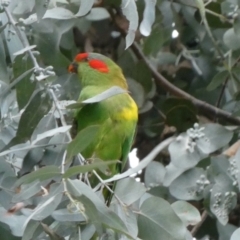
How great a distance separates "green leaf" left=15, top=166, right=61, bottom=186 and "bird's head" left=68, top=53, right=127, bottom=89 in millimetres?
808

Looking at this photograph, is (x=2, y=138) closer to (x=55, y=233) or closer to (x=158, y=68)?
(x=55, y=233)

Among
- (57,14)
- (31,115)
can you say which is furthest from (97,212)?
(57,14)

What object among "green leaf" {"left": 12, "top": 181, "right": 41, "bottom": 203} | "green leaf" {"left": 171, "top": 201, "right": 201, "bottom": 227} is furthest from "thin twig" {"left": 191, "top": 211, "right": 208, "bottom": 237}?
"green leaf" {"left": 12, "top": 181, "right": 41, "bottom": 203}

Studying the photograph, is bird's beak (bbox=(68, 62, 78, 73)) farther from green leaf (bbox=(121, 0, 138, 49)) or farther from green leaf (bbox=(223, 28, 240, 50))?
green leaf (bbox=(121, 0, 138, 49))

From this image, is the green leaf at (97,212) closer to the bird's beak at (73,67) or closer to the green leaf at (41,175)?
the green leaf at (41,175)

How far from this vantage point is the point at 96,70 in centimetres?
180

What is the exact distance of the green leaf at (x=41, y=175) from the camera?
0.96m

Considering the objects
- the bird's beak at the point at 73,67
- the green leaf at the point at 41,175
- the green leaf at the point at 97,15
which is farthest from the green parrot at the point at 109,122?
the green leaf at the point at 41,175

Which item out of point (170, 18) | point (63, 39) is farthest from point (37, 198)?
point (170, 18)

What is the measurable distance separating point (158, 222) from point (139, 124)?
0.97m

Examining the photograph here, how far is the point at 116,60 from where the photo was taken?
2.12 m

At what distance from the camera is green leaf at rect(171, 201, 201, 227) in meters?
1.26

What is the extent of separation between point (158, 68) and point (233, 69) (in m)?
0.42

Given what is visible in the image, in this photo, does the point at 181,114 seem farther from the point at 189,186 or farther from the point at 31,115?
the point at 31,115
